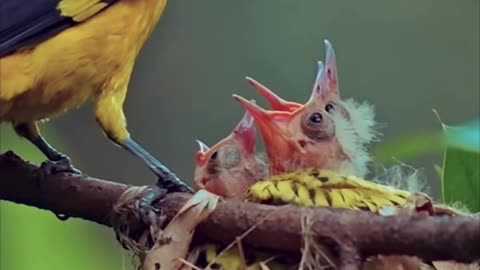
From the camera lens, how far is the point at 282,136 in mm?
1685

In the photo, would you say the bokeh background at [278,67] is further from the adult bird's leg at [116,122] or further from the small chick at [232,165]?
the small chick at [232,165]

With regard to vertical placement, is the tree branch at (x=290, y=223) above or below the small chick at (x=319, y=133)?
below

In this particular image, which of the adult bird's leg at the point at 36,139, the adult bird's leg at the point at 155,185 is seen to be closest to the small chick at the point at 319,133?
the adult bird's leg at the point at 155,185

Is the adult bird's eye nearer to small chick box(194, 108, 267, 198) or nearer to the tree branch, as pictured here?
small chick box(194, 108, 267, 198)

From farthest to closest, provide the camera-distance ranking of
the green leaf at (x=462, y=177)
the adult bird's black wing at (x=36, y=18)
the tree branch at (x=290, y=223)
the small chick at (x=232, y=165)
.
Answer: the adult bird's black wing at (x=36, y=18) < the small chick at (x=232, y=165) < the green leaf at (x=462, y=177) < the tree branch at (x=290, y=223)

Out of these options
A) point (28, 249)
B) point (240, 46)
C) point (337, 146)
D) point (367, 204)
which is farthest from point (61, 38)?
point (240, 46)

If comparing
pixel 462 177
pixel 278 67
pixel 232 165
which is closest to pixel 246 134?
pixel 232 165

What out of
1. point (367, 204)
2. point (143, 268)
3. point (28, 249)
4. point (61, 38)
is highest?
point (61, 38)

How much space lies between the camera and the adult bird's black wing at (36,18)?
182cm

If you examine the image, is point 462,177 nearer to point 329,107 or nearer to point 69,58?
point 329,107

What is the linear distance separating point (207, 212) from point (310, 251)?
15 cm

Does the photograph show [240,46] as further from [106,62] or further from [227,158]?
[227,158]

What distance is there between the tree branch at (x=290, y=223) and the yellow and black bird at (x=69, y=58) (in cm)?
12

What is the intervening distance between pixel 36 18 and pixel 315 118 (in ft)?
1.54
